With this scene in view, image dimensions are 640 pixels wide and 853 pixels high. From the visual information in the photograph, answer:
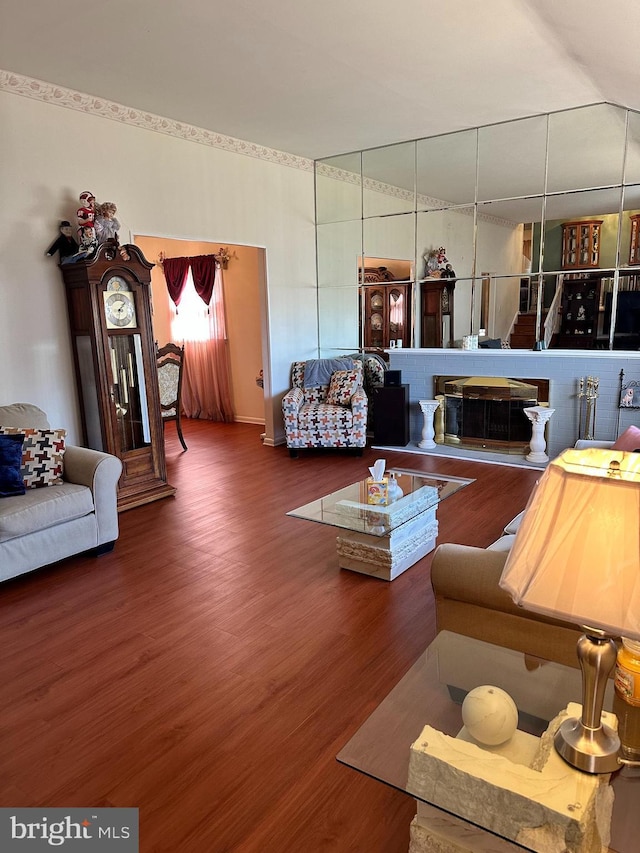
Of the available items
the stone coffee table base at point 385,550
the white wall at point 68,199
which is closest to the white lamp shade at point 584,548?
the stone coffee table base at point 385,550

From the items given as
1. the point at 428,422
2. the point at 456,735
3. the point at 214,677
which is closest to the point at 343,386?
the point at 428,422

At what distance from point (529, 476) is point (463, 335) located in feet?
5.39

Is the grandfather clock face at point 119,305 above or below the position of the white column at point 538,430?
above

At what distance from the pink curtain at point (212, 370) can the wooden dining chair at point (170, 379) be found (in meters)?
1.66

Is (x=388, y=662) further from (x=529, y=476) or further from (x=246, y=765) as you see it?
(x=529, y=476)

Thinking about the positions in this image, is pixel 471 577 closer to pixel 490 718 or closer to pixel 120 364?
pixel 490 718

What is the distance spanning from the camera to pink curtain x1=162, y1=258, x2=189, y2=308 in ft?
26.3

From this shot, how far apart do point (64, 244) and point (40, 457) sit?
5.46 feet

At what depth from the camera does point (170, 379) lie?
6.20m

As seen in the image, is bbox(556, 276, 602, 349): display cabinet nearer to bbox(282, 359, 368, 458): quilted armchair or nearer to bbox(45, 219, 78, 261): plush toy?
bbox(282, 359, 368, 458): quilted armchair

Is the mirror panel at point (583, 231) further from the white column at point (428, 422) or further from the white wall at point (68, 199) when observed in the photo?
the white wall at point (68, 199)

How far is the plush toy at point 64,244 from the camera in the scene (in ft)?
13.8

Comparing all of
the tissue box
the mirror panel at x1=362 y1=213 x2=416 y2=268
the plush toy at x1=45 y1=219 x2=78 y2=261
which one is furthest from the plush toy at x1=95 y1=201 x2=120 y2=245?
the mirror panel at x1=362 y1=213 x2=416 y2=268

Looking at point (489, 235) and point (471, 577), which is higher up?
point (489, 235)
